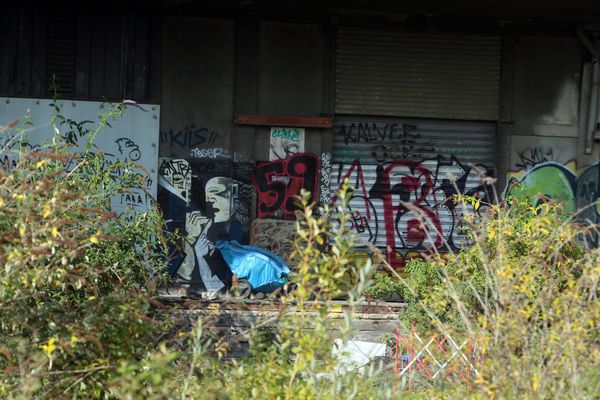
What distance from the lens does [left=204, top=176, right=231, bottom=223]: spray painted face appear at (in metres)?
12.3

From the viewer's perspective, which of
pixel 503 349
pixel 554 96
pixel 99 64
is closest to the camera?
pixel 503 349

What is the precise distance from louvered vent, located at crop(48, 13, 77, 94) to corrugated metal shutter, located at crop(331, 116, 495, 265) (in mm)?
4084

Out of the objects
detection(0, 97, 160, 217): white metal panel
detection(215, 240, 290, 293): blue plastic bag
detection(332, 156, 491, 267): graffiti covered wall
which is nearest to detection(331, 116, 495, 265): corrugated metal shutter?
detection(332, 156, 491, 267): graffiti covered wall

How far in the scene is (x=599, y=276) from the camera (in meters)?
4.45

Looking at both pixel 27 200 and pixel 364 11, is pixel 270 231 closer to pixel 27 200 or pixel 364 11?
pixel 364 11

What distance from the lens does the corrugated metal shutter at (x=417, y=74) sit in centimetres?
1248

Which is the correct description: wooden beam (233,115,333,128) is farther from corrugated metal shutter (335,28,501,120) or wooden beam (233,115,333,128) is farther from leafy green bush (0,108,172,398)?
leafy green bush (0,108,172,398)

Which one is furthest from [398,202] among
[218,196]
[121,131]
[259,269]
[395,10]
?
[121,131]

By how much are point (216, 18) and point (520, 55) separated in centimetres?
A: 477

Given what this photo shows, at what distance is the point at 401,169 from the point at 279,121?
82.4 inches

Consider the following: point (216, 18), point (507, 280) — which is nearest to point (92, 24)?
point (216, 18)

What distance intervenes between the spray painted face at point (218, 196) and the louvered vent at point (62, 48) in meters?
2.55

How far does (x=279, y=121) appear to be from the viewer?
40.1 feet

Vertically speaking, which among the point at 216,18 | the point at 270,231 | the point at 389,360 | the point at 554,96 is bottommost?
the point at 389,360
